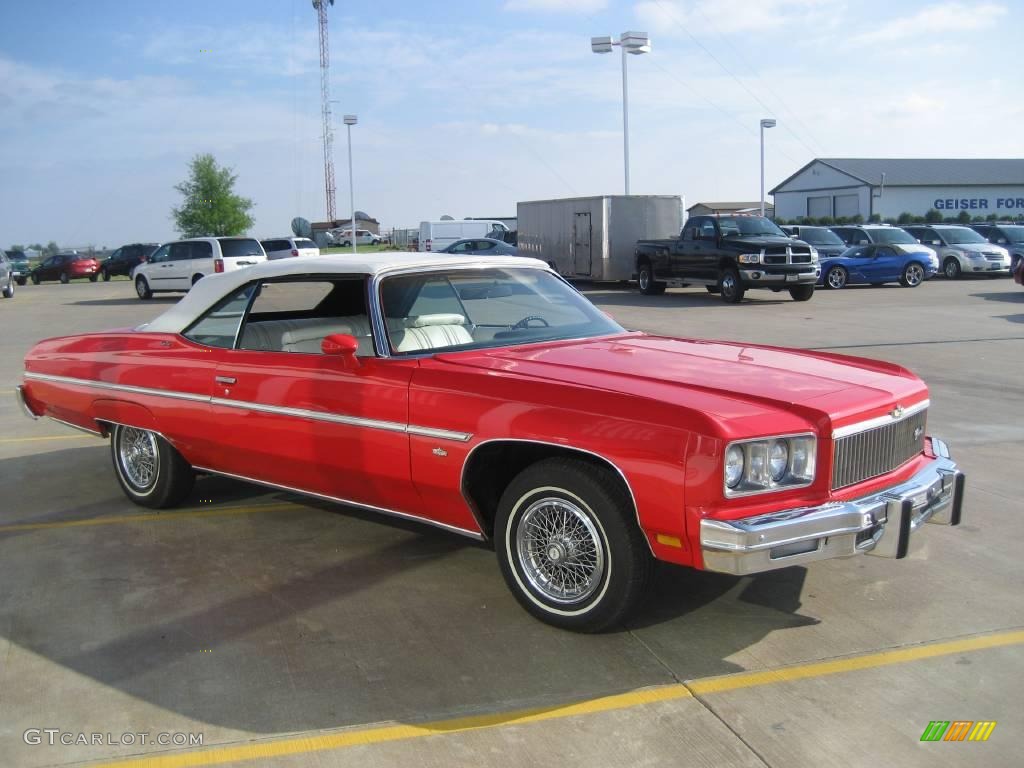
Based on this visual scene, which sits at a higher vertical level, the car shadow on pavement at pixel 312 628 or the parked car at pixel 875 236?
the parked car at pixel 875 236

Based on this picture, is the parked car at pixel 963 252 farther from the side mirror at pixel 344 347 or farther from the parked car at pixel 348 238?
the parked car at pixel 348 238

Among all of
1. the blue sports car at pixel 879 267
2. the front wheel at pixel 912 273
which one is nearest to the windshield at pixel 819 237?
the blue sports car at pixel 879 267

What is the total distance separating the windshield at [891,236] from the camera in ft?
91.1

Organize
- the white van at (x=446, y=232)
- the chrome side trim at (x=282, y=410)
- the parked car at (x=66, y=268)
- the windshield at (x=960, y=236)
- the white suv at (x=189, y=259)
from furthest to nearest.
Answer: the parked car at (x=66, y=268)
the white van at (x=446, y=232)
the windshield at (x=960, y=236)
the white suv at (x=189, y=259)
the chrome side trim at (x=282, y=410)

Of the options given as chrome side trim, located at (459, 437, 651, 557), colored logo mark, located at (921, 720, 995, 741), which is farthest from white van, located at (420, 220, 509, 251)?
colored logo mark, located at (921, 720, 995, 741)

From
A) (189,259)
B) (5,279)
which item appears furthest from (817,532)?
(5,279)

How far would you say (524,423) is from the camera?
13.5 ft

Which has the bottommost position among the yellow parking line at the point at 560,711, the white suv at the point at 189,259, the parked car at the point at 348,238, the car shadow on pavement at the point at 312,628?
the yellow parking line at the point at 560,711

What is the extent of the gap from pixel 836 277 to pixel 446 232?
1564 centimetres

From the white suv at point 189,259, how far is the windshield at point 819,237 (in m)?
Result: 15.2

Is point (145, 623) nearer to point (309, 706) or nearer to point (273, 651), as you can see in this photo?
point (273, 651)

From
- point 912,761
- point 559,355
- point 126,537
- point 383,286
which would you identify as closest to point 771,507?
point 912,761

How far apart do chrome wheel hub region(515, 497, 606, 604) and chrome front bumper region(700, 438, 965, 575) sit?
57cm

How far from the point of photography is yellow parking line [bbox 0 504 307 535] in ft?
19.3
